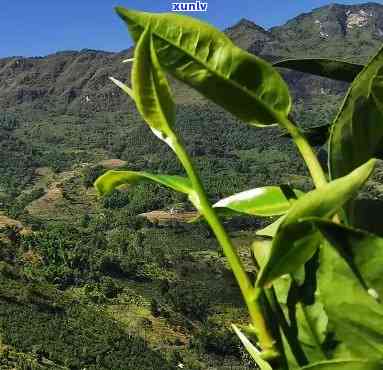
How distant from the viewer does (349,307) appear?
55 centimetres

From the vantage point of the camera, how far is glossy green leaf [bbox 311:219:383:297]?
1.60ft

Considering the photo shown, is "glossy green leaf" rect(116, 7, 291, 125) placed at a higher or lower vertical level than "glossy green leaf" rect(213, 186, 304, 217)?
higher

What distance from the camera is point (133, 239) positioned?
64188mm

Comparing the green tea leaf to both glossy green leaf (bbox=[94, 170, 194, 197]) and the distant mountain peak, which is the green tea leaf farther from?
the distant mountain peak

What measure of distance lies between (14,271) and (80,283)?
19.6ft

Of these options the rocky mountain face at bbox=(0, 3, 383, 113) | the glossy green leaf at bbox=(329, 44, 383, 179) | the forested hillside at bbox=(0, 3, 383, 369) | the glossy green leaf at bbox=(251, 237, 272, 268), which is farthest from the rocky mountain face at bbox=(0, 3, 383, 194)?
the glossy green leaf at bbox=(329, 44, 383, 179)

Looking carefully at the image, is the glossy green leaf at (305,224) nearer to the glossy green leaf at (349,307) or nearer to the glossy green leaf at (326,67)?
the glossy green leaf at (349,307)

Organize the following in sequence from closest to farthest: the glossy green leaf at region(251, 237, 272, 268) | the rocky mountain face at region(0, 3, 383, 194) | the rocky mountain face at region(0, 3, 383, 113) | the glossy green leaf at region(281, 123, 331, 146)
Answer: the glossy green leaf at region(251, 237, 272, 268), the glossy green leaf at region(281, 123, 331, 146), the rocky mountain face at region(0, 3, 383, 194), the rocky mountain face at region(0, 3, 383, 113)

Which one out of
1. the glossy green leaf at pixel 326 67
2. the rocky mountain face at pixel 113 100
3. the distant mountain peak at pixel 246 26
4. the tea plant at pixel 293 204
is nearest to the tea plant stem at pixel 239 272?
the tea plant at pixel 293 204

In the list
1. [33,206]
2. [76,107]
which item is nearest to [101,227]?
[33,206]

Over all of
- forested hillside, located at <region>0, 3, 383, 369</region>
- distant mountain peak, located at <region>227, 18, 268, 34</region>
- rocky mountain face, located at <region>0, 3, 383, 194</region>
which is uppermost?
distant mountain peak, located at <region>227, 18, 268, 34</region>

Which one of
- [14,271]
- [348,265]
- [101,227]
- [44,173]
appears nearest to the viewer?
[348,265]

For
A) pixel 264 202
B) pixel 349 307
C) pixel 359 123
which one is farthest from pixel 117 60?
pixel 349 307

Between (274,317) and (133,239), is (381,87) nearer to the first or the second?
(274,317)
